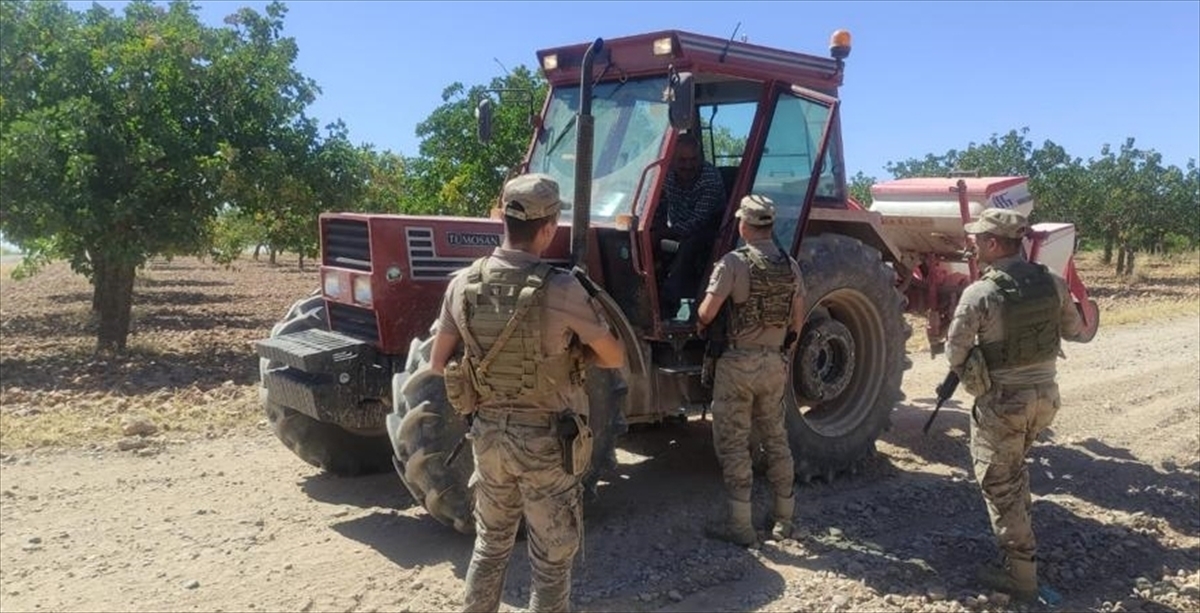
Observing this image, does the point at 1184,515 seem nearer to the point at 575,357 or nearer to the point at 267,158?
the point at 575,357

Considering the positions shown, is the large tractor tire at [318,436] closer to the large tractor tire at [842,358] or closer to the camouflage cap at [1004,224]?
the large tractor tire at [842,358]

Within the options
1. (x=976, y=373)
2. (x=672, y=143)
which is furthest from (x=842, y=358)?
(x=672, y=143)

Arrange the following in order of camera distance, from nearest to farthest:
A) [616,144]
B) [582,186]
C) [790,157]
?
[582,186]
[616,144]
[790,157]

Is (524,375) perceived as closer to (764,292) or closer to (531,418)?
(531,418)

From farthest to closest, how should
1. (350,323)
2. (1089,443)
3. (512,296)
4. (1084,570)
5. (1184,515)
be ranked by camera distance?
(1089,443) < (1184,515) < (350,323) < (1084,570) < (512,296)

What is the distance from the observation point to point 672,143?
5238 millimetres

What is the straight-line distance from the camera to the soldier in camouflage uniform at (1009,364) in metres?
4.53

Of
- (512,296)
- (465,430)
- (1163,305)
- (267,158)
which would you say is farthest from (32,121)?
(1163,305)

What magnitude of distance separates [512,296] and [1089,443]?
5580mm

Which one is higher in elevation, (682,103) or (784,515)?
(682,103)

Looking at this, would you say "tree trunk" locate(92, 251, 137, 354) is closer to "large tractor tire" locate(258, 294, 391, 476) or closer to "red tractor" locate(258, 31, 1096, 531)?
"large tractor tire" locate(258, 294, 391, 476)

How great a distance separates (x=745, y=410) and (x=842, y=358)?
55.5 inches

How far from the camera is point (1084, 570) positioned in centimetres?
494

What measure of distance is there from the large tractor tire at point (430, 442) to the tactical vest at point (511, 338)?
3.04ft
